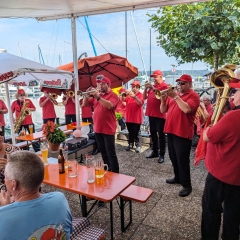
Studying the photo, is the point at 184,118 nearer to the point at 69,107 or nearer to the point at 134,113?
the point at 134,113

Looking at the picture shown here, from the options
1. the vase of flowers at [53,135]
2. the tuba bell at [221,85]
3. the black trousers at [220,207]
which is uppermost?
the tuba bell at [221,85]

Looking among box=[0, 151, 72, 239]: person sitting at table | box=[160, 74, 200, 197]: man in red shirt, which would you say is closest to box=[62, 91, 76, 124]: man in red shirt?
box=[160, 74, 200, 197]: man in red shirt

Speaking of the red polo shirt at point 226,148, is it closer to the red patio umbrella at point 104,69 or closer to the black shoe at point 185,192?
the black shoe at point 185,192

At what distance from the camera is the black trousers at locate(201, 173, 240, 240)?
1.99m

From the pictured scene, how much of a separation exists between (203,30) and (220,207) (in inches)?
152

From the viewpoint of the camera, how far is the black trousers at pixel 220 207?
6.53 ft

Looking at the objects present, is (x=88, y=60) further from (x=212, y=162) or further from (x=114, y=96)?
(x=212, y=162)

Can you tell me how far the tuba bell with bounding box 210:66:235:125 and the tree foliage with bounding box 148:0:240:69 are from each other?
110 inches

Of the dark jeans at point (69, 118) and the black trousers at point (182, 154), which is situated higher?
the dark jeans at point (69, 118)

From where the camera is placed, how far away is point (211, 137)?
1.88 metres

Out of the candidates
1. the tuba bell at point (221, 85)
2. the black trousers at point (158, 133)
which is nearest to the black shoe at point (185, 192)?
the black trousers at point (158, 133)

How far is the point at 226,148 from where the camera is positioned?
1903 mm

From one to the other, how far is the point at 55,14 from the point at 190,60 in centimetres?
346

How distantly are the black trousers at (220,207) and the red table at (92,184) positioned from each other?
816 millimetres
